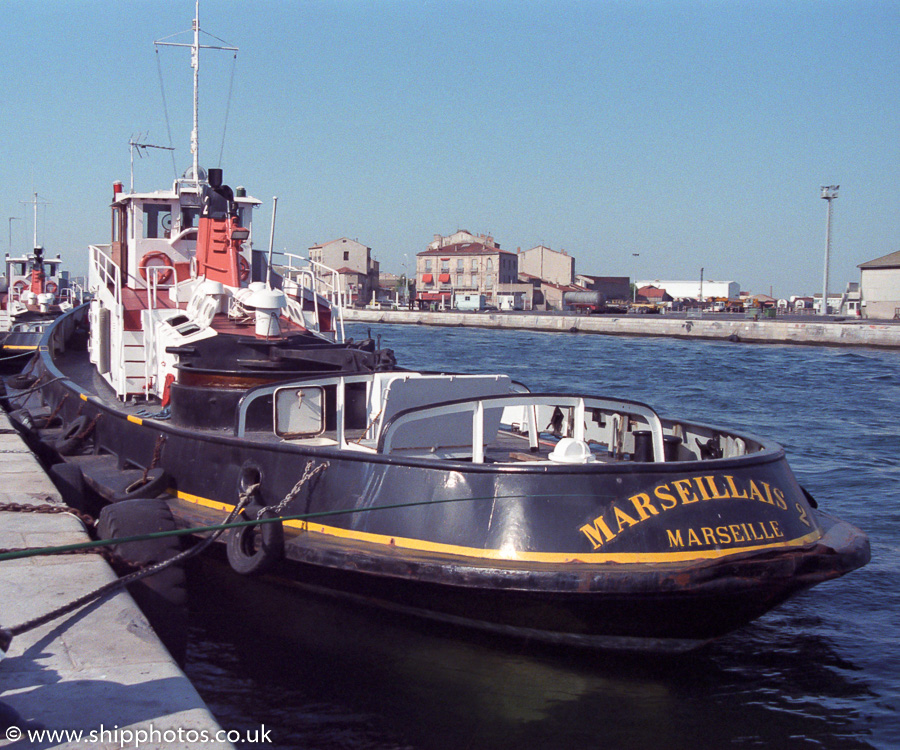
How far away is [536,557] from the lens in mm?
5797

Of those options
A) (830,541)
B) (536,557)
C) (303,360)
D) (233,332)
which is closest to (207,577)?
(303,360)

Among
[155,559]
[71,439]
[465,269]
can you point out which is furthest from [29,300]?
[465,269]

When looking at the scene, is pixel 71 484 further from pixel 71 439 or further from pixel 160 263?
pixel 160 263

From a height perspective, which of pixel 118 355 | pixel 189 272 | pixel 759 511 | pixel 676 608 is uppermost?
pixel 189 272

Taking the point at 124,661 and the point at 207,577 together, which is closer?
the point at 124,661

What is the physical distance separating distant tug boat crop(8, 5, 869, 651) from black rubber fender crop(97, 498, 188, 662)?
0.02 m

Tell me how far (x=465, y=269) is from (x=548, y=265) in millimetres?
12213

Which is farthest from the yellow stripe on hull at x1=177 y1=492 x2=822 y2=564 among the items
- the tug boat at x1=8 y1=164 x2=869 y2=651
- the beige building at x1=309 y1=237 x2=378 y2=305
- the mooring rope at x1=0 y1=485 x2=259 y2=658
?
the beige building at x1=309 y1=237 x2=378 y2=305

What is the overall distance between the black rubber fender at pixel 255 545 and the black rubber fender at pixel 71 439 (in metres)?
3.99

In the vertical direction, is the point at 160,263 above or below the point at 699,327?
above

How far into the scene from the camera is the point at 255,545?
6.72m

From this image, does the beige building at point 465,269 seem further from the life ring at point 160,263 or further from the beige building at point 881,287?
the life ring at point 160,263

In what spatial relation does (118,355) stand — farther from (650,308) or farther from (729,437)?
(650,308)

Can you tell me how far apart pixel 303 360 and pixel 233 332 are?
1.74 metres
